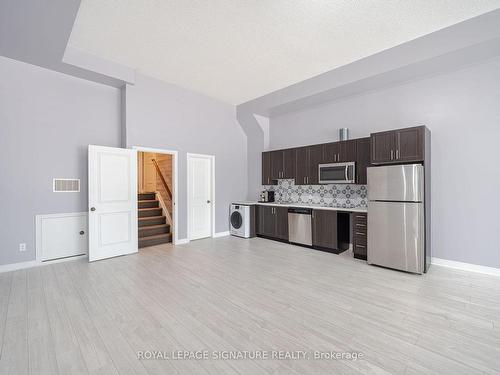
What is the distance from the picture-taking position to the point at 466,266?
3740mm

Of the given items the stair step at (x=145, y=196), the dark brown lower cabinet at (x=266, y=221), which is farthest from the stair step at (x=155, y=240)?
the dark brown lower cabinet at (x=266, y=221)

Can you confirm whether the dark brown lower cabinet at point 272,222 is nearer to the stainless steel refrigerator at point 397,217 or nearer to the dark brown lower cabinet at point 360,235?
the dark brown lower cabinet at point 360,235

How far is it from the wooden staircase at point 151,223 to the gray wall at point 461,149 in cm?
513

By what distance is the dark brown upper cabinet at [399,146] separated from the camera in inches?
141

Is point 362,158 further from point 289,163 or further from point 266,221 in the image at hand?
point 266,221

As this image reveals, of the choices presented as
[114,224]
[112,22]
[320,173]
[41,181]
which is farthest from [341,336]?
[41,181]

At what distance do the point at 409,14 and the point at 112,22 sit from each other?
12.3ft

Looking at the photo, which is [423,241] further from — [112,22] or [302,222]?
[112,22]

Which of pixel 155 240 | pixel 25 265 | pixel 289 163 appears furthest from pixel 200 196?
pixel 25 265

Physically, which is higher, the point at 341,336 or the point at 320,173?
the point at 320,173

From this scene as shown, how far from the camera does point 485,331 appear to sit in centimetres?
221

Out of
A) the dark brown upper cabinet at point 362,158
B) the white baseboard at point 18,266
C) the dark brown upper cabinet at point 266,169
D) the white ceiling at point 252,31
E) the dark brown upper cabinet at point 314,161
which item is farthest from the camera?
the dark brown upper cabinet at point 266,169

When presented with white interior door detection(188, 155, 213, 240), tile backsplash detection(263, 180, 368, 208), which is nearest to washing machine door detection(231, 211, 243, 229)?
white interior door detection(188, 155, 213, 240)

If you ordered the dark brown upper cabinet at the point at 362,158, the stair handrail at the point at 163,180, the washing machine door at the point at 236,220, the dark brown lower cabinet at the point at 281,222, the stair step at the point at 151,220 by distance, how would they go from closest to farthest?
the dark brown upper cabinet at the point at 362,158 → the dark brown lower cabinet at the point at 281,222 → the stair step at the point at 151,220 → the washing machine door at the point at 236,220 → the stair handrail at the point at 163,180
